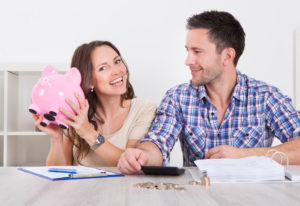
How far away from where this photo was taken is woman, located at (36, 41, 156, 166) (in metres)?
1.91

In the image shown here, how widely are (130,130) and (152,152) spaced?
355 millimetres

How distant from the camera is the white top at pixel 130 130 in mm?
1917

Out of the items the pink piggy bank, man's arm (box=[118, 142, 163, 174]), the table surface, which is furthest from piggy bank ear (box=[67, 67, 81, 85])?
the table surface

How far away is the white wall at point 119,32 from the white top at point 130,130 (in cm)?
117

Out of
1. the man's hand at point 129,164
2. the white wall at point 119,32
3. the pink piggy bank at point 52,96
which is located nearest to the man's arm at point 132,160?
the man's hand at point 129,164

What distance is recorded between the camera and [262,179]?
1156mm

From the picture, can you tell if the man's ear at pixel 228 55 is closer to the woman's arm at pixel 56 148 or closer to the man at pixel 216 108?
the man at pixel 216 108

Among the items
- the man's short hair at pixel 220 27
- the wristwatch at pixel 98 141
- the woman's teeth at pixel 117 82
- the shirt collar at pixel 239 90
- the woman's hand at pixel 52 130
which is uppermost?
the man's short hair at pixel 220 27

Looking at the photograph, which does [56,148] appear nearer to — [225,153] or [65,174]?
[65,174]

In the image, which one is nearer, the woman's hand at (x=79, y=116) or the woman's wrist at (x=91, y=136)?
the woman's hand at (x=79, y=116)

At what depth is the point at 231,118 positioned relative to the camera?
1.94 m

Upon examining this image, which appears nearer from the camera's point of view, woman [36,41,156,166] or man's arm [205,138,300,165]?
man's arm [205,138,300,165]

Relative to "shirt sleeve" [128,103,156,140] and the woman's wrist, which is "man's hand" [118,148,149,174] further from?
"shirt sleeve" [128,103,156,140]

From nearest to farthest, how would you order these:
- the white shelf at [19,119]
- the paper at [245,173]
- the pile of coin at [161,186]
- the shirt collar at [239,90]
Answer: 1. the pile of coin at [161,186]
2. the paper at [245,173]
3. the shirt collar at [239,90]
4. the white shelf at [19,119]
